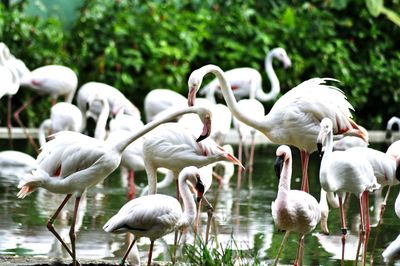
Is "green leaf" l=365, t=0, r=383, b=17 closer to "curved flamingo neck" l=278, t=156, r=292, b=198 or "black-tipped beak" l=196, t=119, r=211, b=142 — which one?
"black-tipped beak" l=196, t=119, r=211, b=142

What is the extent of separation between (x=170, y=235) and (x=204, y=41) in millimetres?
9230

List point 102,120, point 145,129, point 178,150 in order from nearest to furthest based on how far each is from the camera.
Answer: point 145,129 < point 178,150 < point 102,120

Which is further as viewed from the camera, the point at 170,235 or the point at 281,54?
the point at 281,54

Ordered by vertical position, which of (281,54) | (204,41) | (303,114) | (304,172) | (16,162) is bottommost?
(16,162)

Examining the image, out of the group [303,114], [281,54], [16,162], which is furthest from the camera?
[281,54]

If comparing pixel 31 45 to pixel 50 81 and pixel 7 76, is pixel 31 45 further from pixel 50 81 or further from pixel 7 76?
pixel 7 76

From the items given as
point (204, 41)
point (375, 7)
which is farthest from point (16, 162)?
point (375, 7)

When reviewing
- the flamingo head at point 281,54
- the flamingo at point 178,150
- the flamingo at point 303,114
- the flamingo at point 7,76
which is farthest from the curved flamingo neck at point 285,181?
the flamingo head at point 281,54

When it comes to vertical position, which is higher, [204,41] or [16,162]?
[204,41]

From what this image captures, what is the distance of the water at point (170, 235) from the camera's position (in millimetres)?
6992

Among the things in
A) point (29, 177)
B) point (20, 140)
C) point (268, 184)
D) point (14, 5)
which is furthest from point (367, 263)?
point (14, 5)

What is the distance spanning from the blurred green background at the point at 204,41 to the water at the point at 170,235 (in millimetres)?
4889

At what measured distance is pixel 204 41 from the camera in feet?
54.9

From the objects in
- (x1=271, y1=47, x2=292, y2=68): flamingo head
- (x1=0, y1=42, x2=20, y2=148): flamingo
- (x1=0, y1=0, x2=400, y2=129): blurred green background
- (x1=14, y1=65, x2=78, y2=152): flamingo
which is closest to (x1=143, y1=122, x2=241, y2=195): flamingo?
(x1=0, y1=42, x2=20, y2=148): flamingo
